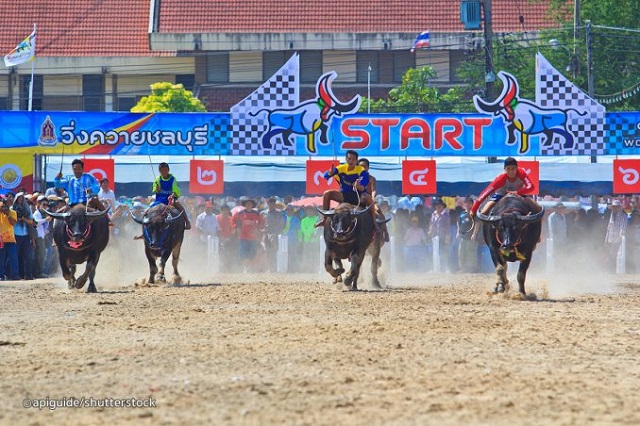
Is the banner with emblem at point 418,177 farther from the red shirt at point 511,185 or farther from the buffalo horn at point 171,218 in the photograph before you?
the red shirt at point 511,185

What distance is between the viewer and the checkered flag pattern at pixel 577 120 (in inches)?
1081

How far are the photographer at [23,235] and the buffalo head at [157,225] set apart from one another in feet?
15.3

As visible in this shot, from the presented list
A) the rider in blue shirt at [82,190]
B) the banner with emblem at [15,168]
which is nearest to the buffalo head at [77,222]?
the rider in blue shirt at [82,190]

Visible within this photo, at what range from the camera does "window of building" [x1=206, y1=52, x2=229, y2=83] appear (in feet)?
193

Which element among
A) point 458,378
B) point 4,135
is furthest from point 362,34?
point 458,378

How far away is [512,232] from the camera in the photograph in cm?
1828

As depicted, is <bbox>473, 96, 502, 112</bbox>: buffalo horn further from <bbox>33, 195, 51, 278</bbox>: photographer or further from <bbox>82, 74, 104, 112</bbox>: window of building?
<bbox>82, 74, 104, 112</bbox>: window of building

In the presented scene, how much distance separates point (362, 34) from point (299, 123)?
30644 mm

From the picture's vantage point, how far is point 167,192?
882 inches

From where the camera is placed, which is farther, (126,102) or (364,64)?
(126,102)

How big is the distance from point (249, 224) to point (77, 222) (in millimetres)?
9799

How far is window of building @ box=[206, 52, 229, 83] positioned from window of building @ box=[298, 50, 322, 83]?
3.12 m

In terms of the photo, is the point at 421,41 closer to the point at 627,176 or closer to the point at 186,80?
the point at 186,80

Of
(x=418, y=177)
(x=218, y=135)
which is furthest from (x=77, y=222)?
(x=418, y=177)
